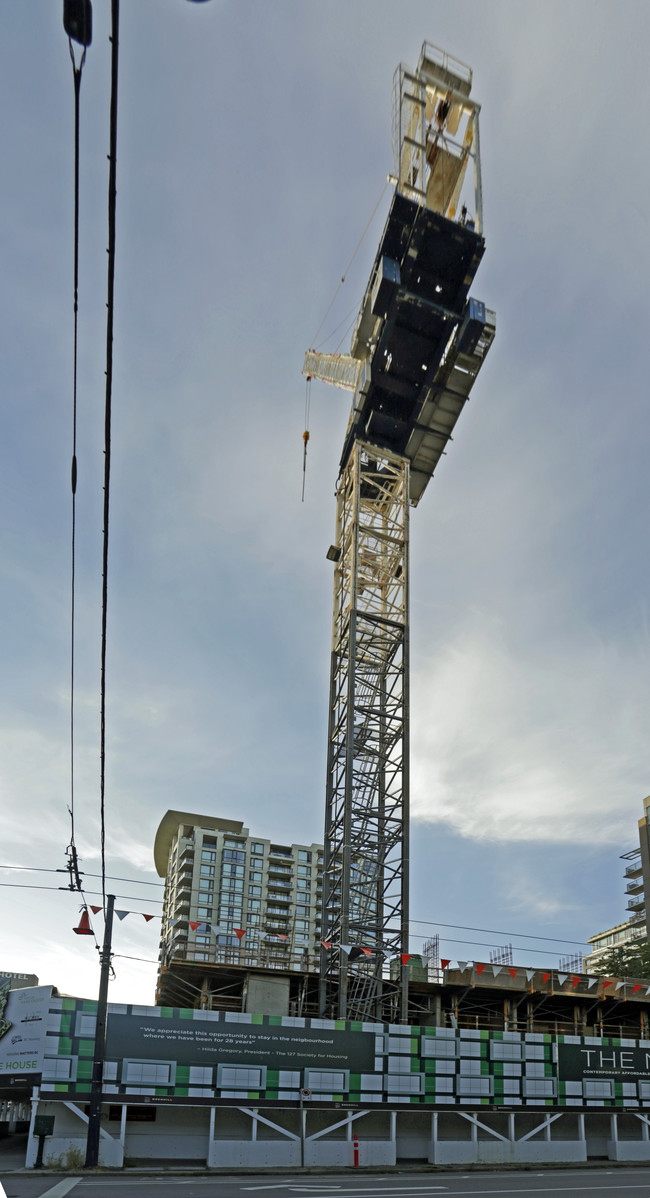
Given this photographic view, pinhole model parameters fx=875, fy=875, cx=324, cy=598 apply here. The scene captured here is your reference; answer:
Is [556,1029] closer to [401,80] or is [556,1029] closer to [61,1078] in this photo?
[61,1078]

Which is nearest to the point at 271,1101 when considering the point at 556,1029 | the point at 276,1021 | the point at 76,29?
the point at 276,1021

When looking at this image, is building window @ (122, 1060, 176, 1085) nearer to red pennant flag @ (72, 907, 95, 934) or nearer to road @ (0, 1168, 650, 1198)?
road @ (0, 1168, 650, 1198)

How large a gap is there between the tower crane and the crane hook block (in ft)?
124

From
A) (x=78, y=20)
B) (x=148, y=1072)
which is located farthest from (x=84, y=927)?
(x=78, y=20)

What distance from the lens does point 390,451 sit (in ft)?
167

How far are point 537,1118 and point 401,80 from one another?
5028 cm

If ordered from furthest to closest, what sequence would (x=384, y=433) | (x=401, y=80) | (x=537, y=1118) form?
1. (x=384, y=433)
2. (x=401, y=80)
3. (x=537, y=1118)

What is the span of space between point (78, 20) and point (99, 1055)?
28626mm

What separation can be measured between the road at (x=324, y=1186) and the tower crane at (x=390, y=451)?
37.5 feet

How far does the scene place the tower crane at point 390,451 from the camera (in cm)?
4100

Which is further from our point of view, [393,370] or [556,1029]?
[393,370]

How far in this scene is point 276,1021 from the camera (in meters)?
31.8

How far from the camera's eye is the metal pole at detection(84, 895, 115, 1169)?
2642 centimetres

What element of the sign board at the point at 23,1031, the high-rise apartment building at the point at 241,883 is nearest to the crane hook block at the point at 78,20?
the sign board at the point at 23,1031
